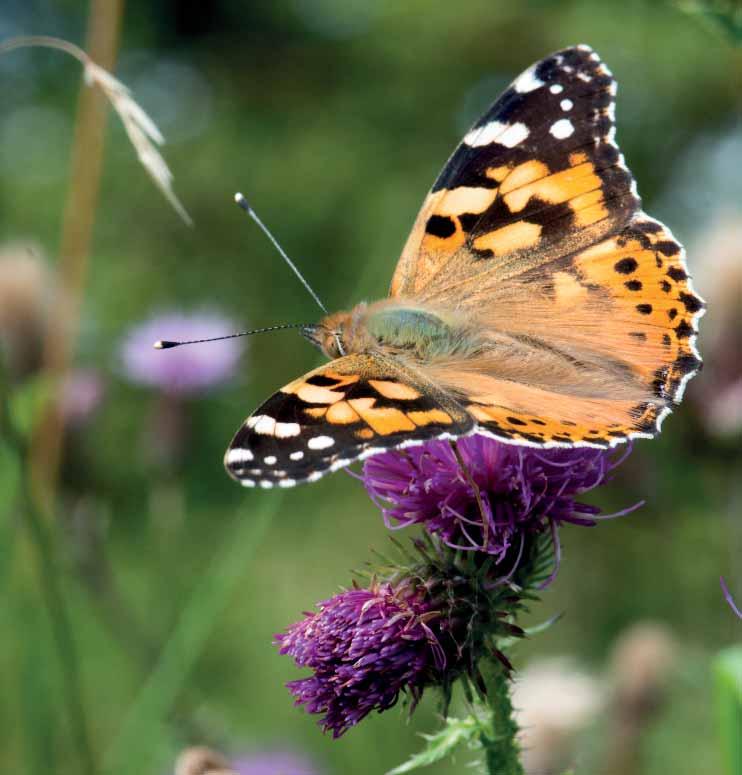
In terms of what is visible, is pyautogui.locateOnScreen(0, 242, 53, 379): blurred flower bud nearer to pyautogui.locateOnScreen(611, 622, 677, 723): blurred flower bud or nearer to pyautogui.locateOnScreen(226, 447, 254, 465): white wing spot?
pyautogui.locateOnScreen(611, 622, 677, 723): blurred flower bud

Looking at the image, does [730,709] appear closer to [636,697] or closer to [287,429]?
[287,429]

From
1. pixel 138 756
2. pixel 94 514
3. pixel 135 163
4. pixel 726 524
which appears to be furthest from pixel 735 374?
pixel 135 163

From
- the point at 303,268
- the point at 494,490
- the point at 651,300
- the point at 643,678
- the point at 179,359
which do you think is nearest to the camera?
the point at 494,490

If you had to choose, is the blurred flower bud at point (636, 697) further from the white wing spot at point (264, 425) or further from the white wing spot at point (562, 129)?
the white wing spot at point (264, 425)

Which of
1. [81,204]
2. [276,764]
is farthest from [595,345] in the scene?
[276,764]

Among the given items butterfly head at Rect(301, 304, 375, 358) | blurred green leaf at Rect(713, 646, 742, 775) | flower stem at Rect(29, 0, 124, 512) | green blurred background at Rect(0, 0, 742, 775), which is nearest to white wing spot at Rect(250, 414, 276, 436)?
butterfly head at Rect(301, 304, 375, 358)

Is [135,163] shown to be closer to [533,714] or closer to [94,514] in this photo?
[94,514]
